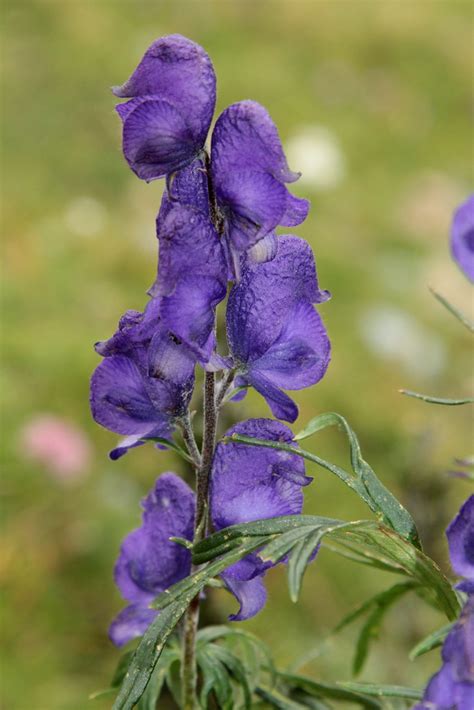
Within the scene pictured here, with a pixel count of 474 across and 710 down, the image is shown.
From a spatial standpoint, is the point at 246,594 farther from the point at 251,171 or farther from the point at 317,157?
the point at 317,157

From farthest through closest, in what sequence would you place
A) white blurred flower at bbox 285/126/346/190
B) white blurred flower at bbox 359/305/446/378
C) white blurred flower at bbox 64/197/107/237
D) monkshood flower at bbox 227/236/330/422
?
1. white blurred flower at bbox 285/126/346/190
2. white blurred flower at bbox 64/197/107/237
3. white blurred flower at bbox 359/305/446/378
4. monkshood flower at bbox 227/236/330/422

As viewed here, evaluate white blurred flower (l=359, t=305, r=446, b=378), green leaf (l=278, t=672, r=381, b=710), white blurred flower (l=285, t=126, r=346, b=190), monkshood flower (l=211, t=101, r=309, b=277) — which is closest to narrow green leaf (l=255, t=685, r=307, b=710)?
green leaf (l=278, t=672, r=381, b=710)

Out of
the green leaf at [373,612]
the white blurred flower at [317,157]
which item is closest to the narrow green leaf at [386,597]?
the green leaf at [373,612]

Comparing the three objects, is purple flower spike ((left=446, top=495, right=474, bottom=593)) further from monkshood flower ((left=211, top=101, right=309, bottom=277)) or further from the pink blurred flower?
the pink blurred flower

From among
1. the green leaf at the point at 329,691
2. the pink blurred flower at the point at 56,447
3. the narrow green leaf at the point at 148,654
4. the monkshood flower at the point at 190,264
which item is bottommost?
the pink blurred flower at the point at 56,447

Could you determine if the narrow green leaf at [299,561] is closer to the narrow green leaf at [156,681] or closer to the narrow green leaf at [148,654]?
the narrow green leaf at [148,654]

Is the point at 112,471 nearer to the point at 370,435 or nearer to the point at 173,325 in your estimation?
the point at 370,435
